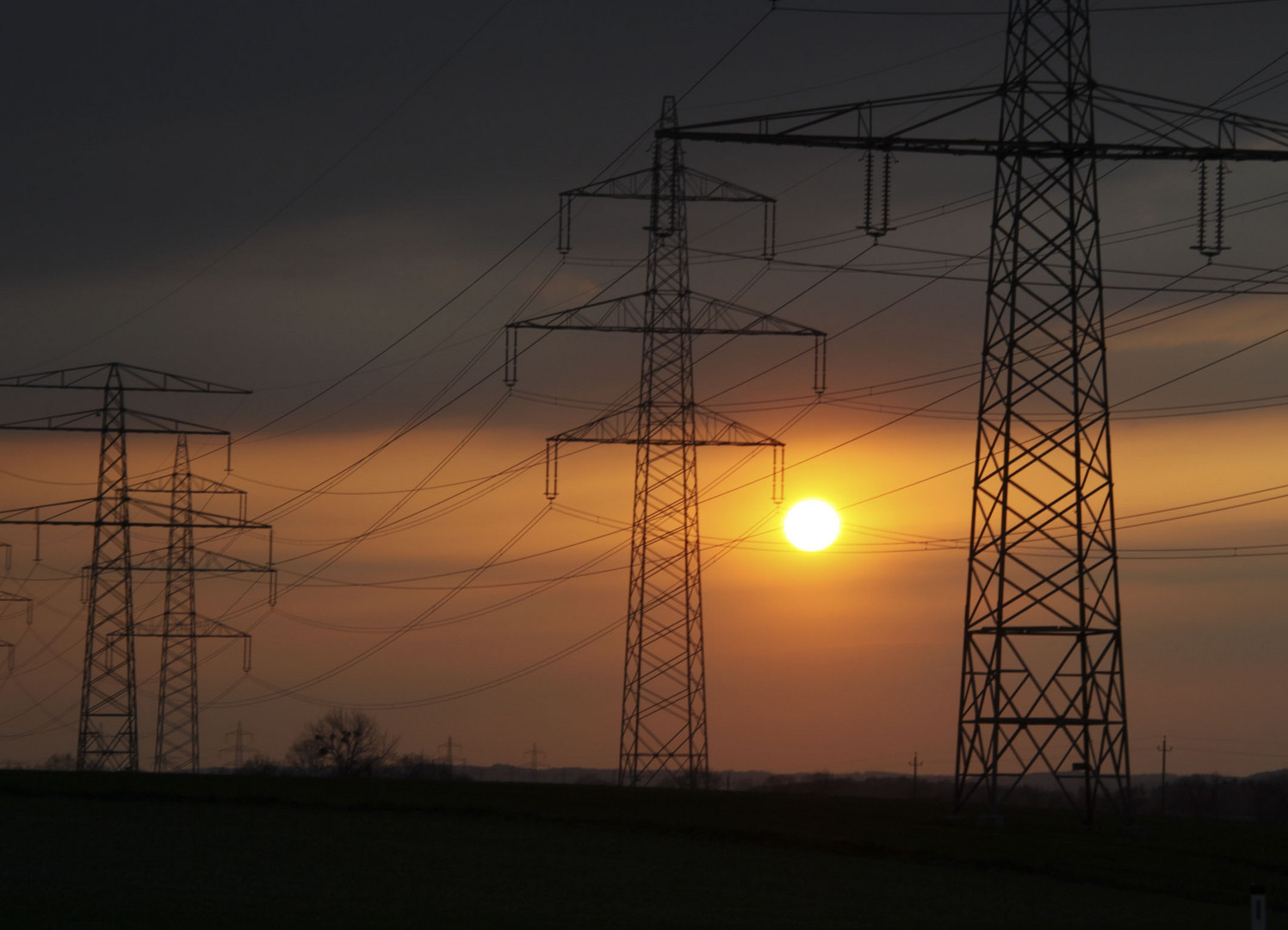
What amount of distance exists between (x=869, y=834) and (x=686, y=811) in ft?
22.5

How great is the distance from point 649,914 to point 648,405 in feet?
102

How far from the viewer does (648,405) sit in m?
62.0

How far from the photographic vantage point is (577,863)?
40375 mm

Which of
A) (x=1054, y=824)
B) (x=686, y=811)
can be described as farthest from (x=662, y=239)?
(x=1054, y=824)

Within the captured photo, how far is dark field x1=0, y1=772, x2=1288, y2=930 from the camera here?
3322 cm

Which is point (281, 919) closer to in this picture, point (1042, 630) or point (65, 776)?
point (1042, 630)

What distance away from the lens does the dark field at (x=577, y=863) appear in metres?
33.2

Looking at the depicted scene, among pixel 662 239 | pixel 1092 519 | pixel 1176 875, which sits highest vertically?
pixel 662 239

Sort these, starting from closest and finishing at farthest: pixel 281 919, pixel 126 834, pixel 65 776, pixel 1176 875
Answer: pixel 281 919
pixel 1176 875
pixel 126 834
pixel 65 776

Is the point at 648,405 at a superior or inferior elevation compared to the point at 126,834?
superior

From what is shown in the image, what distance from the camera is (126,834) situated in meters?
43.5

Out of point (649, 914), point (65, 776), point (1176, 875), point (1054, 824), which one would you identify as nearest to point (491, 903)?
point (649, 914)

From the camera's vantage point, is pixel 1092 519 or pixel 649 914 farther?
pixel 1092 519

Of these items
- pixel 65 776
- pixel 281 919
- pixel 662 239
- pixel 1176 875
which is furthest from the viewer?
pixel 662 239
